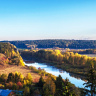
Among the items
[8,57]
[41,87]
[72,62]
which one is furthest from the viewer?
[8,57]

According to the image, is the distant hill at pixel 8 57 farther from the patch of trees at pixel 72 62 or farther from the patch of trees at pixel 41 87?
the patch of trees at pixel 41 87

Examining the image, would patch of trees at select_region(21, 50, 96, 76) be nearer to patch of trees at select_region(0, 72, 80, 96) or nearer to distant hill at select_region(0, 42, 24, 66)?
distant hill at select_region(0, 42, 24, 66)

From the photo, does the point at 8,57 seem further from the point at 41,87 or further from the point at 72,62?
the point at 41,87

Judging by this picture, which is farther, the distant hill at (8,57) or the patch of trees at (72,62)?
the distant hill at (8,57)

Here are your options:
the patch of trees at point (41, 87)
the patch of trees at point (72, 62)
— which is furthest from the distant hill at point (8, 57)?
the patch of trees at point (41, 87)

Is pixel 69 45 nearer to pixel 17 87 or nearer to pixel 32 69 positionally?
pixel 32 69

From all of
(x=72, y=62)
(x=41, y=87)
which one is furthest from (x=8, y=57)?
(x=41, y=87)

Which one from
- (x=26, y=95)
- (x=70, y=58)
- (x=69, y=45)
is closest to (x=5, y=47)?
(x=70, y=58)

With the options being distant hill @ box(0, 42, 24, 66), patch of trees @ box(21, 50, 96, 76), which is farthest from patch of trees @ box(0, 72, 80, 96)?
distant hill @ box(0, 42, 24, 66)

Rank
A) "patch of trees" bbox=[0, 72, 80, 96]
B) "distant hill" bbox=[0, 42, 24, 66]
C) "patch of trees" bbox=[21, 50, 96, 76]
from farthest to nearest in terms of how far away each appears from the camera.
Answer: "distant hill" bbox=[0, 42, 24, 66] < "patch of trees" bbox=[21, 50, 96, 76] < "patch of trees" bbox=[0, 72, 80, 96]

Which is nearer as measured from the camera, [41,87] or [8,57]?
[41,87]

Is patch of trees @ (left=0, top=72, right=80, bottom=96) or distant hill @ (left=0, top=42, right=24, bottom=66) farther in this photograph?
distant hill @ (left=0, top=42, right=24, bottom=66)

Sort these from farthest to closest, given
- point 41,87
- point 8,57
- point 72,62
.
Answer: point 8,57
point 72,62
point 41,87
